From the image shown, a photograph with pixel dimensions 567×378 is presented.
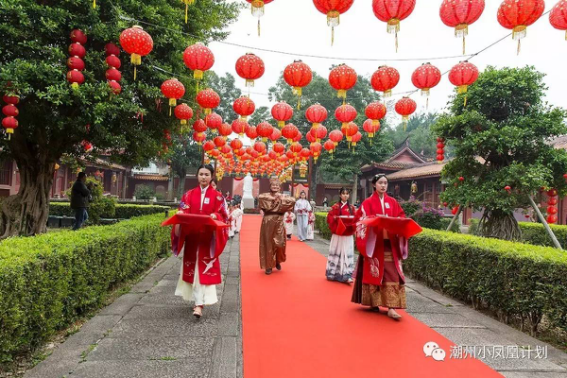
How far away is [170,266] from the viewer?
7488mm

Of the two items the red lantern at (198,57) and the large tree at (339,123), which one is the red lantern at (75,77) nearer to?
the red lantern at (198,57)

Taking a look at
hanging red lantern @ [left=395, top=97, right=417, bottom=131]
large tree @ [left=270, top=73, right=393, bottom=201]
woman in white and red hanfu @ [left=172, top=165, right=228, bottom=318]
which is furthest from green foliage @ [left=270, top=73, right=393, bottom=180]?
woman in white and red hanfu @ [left=172, top=165, right=228, bottom=318]

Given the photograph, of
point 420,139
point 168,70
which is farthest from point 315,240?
point 420,139

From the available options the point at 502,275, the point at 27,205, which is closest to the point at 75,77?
the point at 27,205

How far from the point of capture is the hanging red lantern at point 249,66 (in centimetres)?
642

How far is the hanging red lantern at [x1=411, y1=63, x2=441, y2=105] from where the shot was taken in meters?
6.36

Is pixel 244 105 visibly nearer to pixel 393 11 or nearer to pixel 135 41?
pixel 135 41

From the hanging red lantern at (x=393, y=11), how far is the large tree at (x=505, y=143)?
186 inches

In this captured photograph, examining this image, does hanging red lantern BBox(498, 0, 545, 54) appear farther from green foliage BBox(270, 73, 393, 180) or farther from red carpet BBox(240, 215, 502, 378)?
green foliage BBox(270, 73, 393, 180)

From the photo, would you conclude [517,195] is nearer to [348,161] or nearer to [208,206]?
[208,206]

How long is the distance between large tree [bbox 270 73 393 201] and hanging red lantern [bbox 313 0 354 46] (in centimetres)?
1575

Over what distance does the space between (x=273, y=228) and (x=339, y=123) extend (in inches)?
1058

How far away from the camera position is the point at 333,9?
455cm

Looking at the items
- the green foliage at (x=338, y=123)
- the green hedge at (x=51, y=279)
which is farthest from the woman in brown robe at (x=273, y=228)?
the green foliage at (x=338, y=123)
